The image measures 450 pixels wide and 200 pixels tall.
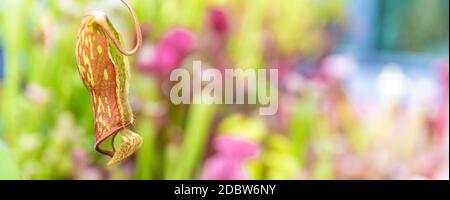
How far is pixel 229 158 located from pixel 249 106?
0.25ft

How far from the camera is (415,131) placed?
1.15m

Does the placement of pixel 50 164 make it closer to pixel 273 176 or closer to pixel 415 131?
pixel 273 176

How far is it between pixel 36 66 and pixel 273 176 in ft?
1.15

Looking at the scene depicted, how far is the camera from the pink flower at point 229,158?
1086 mm

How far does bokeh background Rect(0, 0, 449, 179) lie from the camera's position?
1.05 meters

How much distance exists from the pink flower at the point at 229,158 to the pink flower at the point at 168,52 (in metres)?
0.12

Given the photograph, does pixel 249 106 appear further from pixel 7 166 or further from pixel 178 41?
pixel 7 166

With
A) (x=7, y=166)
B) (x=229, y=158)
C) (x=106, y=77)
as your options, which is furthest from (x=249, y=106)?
(x=7, y=166)

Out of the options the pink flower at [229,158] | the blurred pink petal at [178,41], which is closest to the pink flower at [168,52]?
the blurred pink petal at [178,41]

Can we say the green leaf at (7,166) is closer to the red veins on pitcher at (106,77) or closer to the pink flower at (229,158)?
the red veins on pitcher at (106,77)

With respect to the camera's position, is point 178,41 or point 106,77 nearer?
point 106,77

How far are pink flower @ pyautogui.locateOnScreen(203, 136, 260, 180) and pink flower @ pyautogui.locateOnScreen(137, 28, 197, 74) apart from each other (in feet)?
0.40

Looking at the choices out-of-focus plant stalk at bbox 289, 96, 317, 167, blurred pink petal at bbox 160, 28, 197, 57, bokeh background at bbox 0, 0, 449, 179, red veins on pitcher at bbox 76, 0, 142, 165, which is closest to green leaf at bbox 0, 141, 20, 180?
bokeh background at bbox 0, 0, 449, 179

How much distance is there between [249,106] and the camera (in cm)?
109
